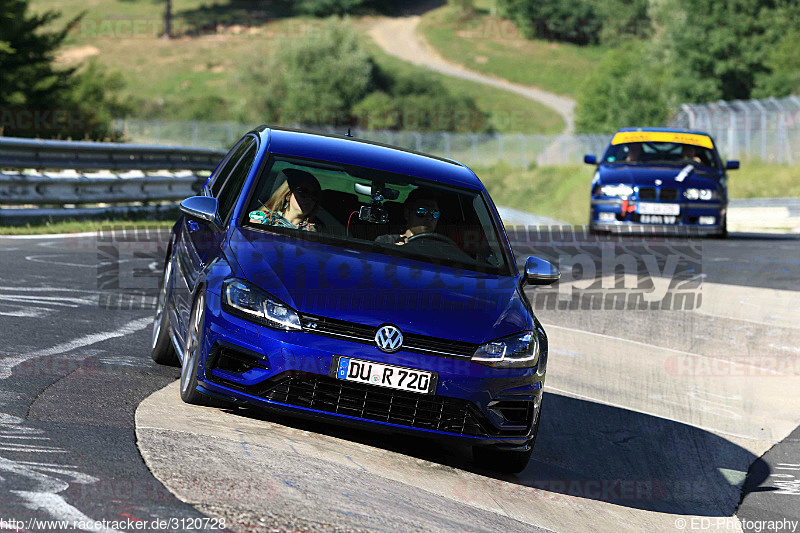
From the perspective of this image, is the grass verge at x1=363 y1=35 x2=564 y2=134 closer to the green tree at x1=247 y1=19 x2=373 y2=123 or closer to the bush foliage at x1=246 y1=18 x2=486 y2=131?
the bush foliage at x1=246 y1=18 x2=486 y2=131

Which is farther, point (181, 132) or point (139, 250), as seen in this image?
point (181, 132)

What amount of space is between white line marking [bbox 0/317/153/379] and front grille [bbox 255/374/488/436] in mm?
1836

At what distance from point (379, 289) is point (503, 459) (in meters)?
1.18

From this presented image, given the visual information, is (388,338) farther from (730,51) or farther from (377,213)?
(730,51)

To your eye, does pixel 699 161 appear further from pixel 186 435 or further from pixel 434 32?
pixel 434 32

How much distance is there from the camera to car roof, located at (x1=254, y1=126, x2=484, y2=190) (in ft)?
22.7

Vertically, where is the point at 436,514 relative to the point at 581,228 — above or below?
above

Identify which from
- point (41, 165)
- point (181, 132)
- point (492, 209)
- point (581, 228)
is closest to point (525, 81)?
point (181, 132)

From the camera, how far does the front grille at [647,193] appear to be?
61.2ft

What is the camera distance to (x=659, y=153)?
2009cm

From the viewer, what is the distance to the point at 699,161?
64.6 ft

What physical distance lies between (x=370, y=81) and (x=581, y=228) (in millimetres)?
65959

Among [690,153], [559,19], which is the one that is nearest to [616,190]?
[690,153]

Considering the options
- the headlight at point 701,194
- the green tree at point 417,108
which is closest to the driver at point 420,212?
the headlight at point 701,194
